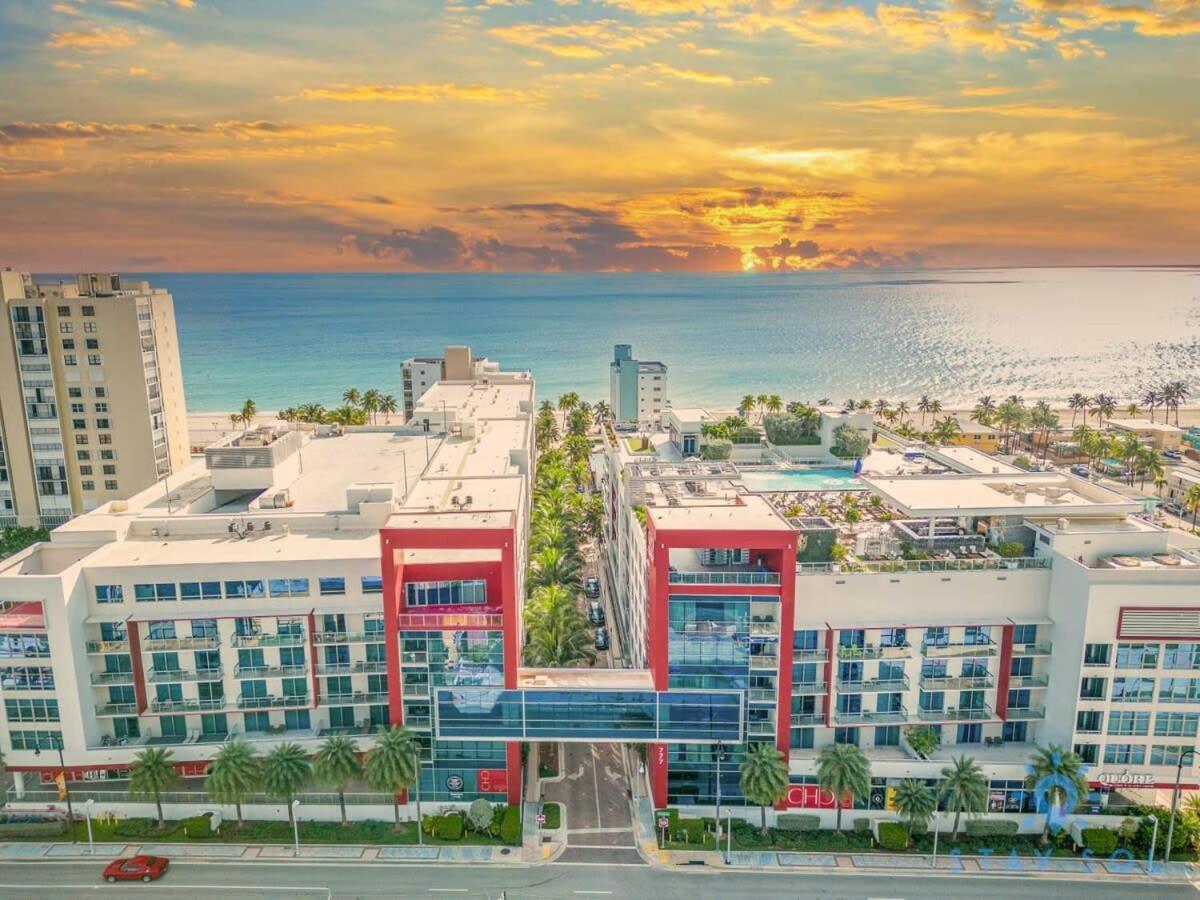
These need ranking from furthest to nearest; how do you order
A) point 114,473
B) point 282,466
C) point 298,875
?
1. point 114,473
2. point 282,466
3. point 298,875

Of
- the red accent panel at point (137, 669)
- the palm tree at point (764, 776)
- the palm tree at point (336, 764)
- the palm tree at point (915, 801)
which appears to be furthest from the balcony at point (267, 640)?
the palm tree at point (915, 801)

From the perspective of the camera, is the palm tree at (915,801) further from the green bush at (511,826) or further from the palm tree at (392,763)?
the palm tree at (392,763)

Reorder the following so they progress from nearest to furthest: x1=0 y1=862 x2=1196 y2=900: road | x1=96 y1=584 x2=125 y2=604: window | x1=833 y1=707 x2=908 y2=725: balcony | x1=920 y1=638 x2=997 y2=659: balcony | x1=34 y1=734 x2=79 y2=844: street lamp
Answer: x1=0 y1=862 x2=1196 y2=900: road → x1=34 y1=734 x2=79 y2=844: street lamp → x1=833 y1=707 x2=908 y2=725: balcony → x1=920 y1=638 x2=997 y2=659: balcony → x1=96 y1=584 x2=125 y2=604: window

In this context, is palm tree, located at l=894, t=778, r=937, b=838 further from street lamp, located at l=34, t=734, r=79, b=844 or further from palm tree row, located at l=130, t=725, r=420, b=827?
street lamp, located at l=34, t=734, r=79, b=844

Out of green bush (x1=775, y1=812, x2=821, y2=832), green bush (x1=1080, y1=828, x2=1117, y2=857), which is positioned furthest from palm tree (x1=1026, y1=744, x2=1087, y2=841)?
green bush (x1=775, y1=812, x2=821, y2=832)

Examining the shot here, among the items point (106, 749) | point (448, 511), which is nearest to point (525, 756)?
point (448, 511)

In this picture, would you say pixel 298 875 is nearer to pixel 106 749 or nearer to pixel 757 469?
pixel 106 749

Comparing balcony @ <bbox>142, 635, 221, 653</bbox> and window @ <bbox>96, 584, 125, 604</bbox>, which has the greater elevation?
window @ <bbox>96, 584, 125, 604</bbox>
